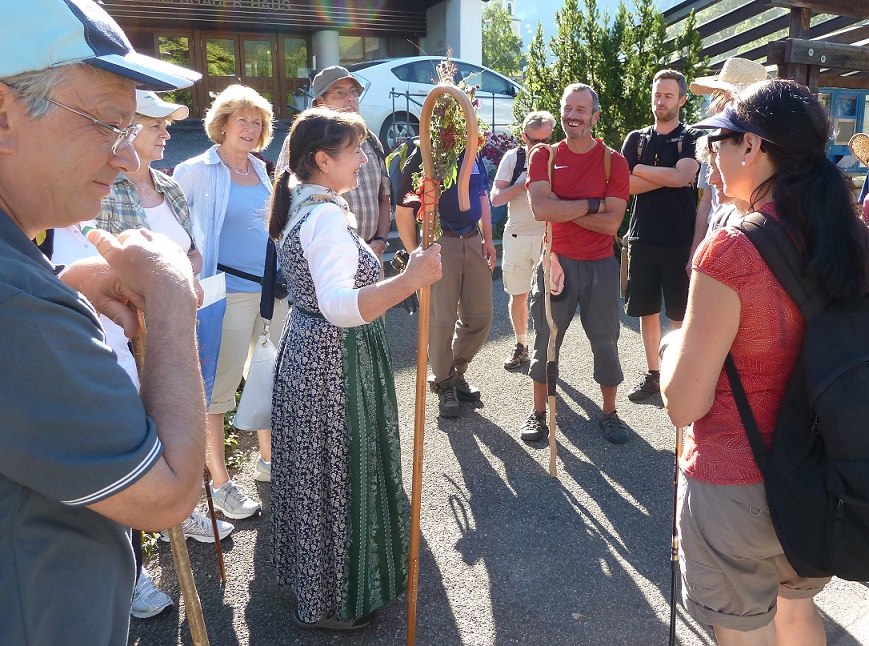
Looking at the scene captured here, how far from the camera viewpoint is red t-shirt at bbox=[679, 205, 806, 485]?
1.78 meters

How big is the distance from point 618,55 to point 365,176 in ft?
19.2

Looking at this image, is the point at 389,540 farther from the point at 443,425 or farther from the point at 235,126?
the point at 235,126

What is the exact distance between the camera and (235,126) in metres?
3.86

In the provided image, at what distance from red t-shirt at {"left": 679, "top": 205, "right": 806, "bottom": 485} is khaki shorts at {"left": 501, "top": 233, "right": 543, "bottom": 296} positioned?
4.05 meters

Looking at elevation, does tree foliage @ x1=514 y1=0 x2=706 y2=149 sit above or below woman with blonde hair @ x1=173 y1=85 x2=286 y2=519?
above

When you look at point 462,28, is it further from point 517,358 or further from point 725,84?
point 725,84

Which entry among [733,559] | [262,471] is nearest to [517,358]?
[262,471]

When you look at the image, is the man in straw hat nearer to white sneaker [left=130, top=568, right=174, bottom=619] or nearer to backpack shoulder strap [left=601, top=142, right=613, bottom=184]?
backpack shoulder strap [left=601, top=142, right=613, bottom=184]

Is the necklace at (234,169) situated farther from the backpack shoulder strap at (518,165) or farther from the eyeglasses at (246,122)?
the backpack shoulder strap at (518,165)

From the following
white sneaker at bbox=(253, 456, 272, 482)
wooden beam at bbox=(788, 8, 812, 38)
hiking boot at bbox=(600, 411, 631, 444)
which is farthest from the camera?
wooden beam at bbox=(788, 8, 812, 38)

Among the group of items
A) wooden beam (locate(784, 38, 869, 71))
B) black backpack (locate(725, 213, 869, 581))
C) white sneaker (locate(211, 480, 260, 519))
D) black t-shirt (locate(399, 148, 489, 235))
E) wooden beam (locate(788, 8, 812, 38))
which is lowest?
white sneaker (locate(211, 480, 260, 519))

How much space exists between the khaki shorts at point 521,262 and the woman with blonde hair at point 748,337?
3.92 m

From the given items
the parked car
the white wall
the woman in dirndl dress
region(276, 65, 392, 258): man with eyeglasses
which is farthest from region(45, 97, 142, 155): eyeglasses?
the white wall

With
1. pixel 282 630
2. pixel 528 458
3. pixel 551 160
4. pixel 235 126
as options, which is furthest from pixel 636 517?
pixel 235 126
